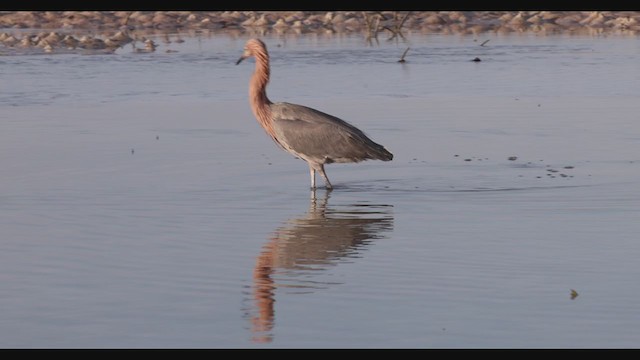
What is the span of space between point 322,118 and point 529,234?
3996 mm

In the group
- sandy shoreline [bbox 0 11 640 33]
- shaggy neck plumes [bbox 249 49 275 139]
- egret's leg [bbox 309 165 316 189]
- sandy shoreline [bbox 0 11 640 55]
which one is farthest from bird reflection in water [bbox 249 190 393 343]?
sandy shoreline [bbox 0 11 640 33]

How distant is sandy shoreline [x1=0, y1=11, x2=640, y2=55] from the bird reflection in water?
24.2m

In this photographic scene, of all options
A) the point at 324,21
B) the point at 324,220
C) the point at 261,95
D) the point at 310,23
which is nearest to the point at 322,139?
the point at 261,95

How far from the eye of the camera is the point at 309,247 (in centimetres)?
1051

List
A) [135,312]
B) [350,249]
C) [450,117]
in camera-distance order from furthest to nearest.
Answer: [450,117]
[350,249]
[135,312]

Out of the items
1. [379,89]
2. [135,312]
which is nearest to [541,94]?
[379,89]

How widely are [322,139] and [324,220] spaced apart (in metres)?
2.42

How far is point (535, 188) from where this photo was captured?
1318 cm

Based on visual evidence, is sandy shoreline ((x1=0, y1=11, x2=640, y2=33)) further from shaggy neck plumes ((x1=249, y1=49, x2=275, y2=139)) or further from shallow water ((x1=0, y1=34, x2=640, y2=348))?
shaggy neck plumes ((x1=249, y1=49, x2=275, y2=139))

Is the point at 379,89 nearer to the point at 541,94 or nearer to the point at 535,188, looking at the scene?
the point at 541,94

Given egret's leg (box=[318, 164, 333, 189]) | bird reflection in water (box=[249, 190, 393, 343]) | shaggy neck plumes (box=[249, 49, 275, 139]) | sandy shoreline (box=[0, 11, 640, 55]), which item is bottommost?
sandy shoreline (box=[0, 11, 640, 55])

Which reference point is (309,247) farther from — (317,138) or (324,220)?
(317,138)

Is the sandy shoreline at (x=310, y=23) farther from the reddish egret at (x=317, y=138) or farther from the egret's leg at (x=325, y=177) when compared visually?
the egret's leg at (x=325, y=177)

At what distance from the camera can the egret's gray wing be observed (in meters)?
14.1
